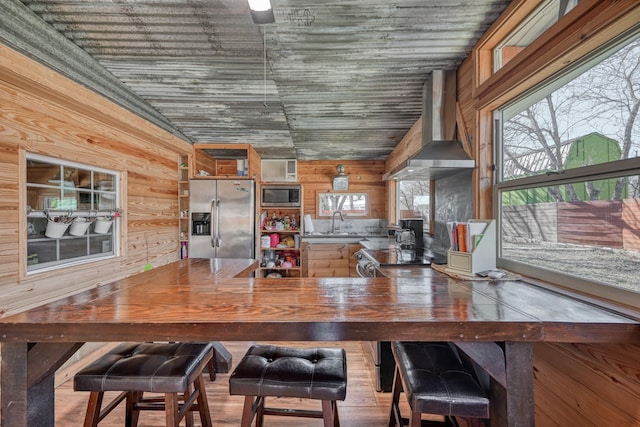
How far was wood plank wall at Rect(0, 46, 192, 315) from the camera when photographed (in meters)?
1.84

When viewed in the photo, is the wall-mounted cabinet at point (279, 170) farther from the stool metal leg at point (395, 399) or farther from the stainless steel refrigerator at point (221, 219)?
the stool metal leg at point (395, 399)

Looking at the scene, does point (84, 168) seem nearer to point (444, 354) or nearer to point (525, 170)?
point (444, 354)

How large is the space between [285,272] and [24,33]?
13.9 feet

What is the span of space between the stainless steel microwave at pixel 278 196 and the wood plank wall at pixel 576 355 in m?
3.63

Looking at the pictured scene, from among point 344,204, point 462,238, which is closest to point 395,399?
point 462,238

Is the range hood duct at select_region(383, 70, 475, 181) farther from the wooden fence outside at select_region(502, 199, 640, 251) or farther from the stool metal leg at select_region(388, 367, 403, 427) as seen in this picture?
the stool metal leg at select_region(388, 367, 403, 427)

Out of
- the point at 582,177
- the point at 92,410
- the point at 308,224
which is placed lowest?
the point at 92,410

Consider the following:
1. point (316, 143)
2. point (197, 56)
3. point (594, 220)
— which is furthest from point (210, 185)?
point (594, 220)

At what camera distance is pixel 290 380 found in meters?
1.23

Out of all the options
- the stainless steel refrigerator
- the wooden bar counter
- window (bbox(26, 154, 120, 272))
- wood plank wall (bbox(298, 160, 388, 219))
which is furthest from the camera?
wood plank wall (bbox(298, 160, 388, 219))

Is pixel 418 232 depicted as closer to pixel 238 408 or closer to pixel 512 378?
pixel 512 378

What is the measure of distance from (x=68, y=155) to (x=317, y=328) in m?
2.59

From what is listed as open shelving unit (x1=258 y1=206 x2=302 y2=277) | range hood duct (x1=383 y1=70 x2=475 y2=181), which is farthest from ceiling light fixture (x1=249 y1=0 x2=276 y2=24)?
open shelving unit (x1=258 y1=206 x2=302 y2=277)

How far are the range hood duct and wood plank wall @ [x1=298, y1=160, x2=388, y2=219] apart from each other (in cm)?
275
